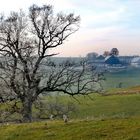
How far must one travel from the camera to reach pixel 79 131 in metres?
17.1

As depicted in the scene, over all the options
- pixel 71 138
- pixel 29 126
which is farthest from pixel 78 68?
pixel 71 138

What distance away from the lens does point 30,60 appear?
32906 mm

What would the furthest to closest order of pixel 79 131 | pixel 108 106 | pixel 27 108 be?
pixel 108 106 < pixel 27 108 < pixel 79 131

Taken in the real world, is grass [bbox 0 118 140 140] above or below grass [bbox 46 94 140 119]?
above

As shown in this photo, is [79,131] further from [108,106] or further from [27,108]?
[108,106]

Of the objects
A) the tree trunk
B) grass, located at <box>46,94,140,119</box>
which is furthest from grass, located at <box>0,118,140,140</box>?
grass, located at <box>46,94,140,119</box>

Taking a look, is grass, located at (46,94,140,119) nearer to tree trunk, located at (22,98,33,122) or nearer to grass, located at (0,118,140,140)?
tree trunk, located at (22,98,33,122)

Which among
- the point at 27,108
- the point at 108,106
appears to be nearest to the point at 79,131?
the point at 27,108

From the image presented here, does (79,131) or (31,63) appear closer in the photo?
(79,131)

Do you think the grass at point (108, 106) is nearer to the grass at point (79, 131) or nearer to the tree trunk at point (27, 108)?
the tree trunk at point (27, 108)

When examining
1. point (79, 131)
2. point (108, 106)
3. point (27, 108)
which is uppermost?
point (79, 131)

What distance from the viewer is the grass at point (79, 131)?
632 inches

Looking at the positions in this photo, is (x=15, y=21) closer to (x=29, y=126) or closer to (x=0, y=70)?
(x=0, y=70)

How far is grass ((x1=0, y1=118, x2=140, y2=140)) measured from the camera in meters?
16.1
